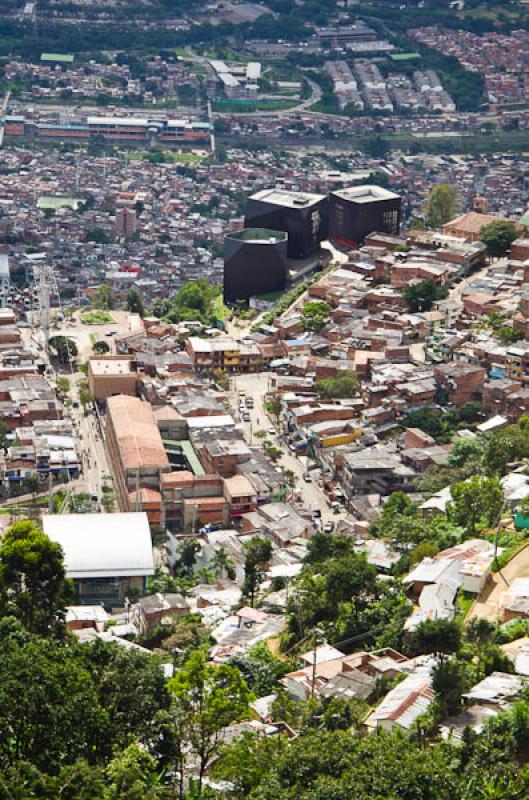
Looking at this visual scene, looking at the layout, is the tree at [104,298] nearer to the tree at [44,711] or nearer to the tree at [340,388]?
the tree at [340,388]

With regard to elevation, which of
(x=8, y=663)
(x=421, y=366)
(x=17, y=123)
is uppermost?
(x=8, y=663)

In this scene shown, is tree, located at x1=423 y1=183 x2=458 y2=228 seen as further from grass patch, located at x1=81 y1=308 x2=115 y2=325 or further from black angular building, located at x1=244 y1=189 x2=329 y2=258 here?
grass patch, located at x1=81 y1=308 x2=115 y2=325

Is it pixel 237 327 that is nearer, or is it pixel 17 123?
pixel 237 327

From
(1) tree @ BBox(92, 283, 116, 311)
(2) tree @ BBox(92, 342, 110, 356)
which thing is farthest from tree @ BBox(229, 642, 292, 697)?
(1) tree @ BBox(92, 283, 116, 311)

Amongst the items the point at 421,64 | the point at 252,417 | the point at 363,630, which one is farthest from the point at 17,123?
the point at 363,630

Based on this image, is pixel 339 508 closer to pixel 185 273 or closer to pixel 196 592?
pixel 196 592

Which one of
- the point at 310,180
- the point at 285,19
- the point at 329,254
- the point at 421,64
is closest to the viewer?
the point at 329,254

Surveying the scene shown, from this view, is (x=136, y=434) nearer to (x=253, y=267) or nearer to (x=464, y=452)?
(x=464, y=452)
